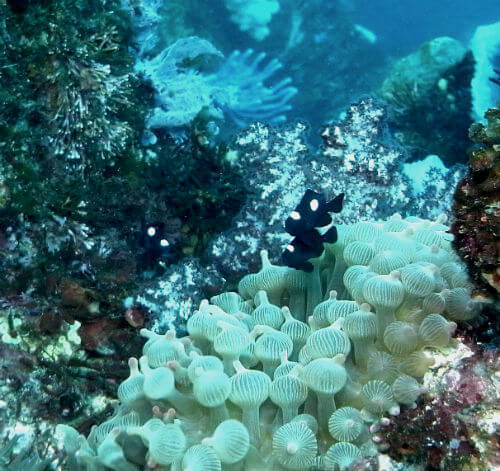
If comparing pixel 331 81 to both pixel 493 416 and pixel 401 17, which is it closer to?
pixel 401 17

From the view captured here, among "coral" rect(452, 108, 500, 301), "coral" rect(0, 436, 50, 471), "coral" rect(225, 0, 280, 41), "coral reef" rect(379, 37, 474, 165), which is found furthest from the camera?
"coral" rect(225, 0, 280, 41)

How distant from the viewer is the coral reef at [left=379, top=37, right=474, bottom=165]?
8234 millimetres

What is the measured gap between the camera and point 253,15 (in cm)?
1211

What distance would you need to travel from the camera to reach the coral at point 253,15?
11.7 metres

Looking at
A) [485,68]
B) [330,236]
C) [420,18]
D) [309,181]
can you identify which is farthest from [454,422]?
[420,18]

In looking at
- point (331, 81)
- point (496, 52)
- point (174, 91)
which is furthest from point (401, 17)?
point (174, 91)

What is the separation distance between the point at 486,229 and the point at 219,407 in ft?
4.28

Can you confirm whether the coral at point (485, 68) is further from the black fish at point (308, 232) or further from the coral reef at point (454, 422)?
the coral reef at point (454, 422)

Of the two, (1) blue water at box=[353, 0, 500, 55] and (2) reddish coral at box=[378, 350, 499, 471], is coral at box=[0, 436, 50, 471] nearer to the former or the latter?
(2) reddish coral at box=[378, 350, 499, 471]

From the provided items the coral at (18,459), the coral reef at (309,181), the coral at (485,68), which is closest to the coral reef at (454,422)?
the coral at (18,459)

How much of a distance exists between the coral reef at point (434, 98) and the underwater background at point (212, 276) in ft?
12.3

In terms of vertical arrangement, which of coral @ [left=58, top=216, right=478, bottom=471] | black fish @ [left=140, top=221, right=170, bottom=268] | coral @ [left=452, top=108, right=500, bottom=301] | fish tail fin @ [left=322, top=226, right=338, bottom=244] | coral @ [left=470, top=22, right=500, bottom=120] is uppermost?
coral @ [left=470, top=22, right=500, bottom=120]

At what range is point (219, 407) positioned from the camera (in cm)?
204

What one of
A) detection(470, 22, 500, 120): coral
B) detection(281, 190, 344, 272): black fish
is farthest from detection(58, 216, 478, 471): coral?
detection(470, 22, 500, 120): coral
